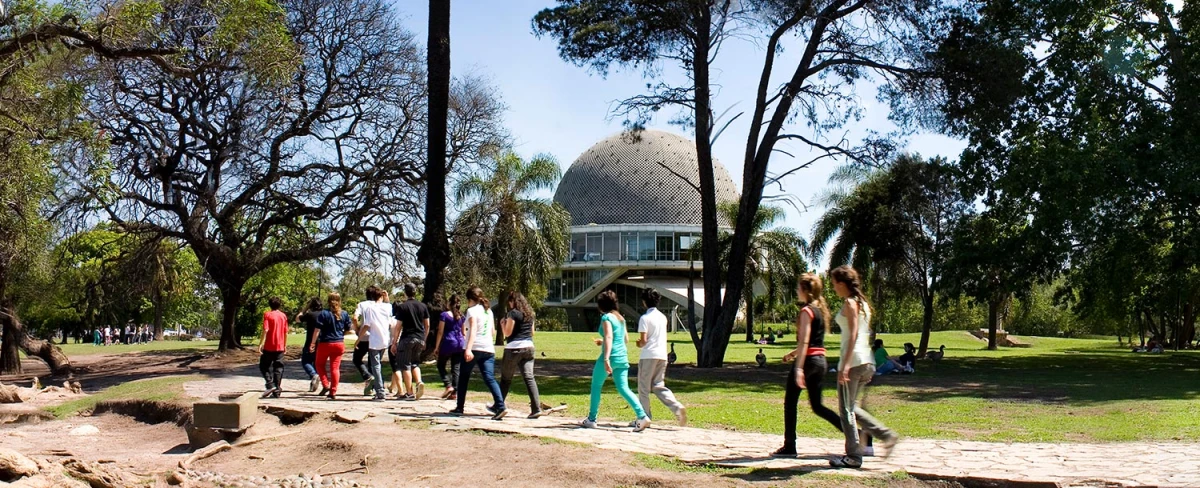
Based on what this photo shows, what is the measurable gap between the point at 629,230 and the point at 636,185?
4815 millimetres

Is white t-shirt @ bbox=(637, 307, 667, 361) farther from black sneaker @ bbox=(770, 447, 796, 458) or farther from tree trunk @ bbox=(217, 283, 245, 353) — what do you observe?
tree trunk @ bbox=(217, 283, 245, 353)

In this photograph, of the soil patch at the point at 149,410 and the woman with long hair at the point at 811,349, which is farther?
the soil patch at the point at 149,410

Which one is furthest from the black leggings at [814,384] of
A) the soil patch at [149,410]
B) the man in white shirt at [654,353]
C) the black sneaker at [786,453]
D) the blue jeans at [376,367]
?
the soil patch at [149,410]

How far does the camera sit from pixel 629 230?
77125mm

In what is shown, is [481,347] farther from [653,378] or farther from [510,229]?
[510,229]

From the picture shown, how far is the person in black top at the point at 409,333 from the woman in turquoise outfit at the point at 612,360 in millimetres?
3369

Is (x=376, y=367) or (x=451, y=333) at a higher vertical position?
(x=451, y=333)

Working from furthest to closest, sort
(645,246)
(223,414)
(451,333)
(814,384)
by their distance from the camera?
(645,246), (451,333), (223,414), (814,384)

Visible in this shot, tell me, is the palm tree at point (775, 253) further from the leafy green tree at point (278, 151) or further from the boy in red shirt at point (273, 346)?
the boy in red shirt at point (273, 346)

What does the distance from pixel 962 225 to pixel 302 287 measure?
2916 cm

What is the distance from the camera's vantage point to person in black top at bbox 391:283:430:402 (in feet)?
38.2

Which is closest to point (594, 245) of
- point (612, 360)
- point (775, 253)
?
point (775, 253)

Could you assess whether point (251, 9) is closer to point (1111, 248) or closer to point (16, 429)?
point (16, 429)

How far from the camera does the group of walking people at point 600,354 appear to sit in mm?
6664
